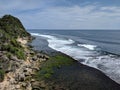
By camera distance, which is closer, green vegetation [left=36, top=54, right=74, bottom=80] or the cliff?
the cliff

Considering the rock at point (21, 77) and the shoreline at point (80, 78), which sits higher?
the rock at point (21, 77)

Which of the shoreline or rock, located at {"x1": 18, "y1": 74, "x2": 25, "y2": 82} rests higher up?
rock, located at {"x1": 18, "y1": 74, "x2": 25, "y2": 82}

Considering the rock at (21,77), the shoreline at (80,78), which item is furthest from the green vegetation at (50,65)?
the rock at (21,77)

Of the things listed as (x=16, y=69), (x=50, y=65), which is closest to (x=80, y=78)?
(x=50, y=65)

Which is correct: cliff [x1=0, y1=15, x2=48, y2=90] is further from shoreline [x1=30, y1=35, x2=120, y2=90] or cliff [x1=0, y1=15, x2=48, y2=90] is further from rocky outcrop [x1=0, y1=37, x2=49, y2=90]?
shoreline [x1=30, y1=35, x2=120, y2=90]

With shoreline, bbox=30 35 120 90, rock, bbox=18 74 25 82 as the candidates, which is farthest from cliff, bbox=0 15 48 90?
shoreline, bbox=30 35 120 90

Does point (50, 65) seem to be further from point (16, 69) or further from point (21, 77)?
point (21, 77)

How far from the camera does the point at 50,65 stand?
49.8 meters

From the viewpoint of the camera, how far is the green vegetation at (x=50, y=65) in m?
42.0

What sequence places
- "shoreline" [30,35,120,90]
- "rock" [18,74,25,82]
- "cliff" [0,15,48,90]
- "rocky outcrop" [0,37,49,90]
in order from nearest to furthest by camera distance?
"rocky outcrop" [0,37,49,90] < "cliff" [0,15,48,90] < "shoreline" [30,35,120,90] < "rock" [18,74,25,82]

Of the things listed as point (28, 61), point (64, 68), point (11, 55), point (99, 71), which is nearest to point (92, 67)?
point (99, 71)

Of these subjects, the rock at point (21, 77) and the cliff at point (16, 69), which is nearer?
the cliff at point (16, 69)

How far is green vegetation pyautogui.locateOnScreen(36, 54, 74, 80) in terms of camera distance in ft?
138

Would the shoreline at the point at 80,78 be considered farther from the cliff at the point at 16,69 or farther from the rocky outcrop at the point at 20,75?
the cliff at the point at 16,69
